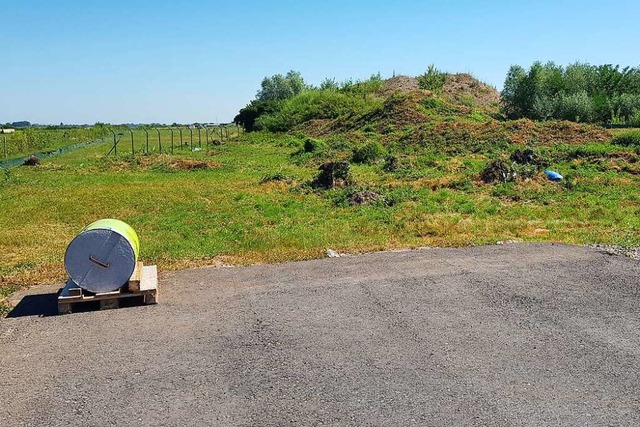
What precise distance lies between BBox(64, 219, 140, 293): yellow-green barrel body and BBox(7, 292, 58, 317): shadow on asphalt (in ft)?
2.09

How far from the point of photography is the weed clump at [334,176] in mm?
19703

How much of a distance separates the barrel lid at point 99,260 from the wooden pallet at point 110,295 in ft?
0.34

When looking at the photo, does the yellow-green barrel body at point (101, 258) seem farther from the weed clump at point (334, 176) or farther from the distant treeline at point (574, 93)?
the distant treeline at point (574, 93)

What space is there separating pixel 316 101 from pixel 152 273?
51911 mm

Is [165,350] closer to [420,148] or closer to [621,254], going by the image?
[621,254]

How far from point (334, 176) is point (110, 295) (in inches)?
509

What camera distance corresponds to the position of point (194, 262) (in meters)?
10.1

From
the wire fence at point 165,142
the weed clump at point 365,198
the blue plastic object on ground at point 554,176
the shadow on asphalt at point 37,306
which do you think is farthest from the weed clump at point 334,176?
the wire fence at point 165,142

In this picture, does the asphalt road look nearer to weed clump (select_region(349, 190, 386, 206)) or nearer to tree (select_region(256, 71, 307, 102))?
weed clump (select_region(349, 190, 386, 206))

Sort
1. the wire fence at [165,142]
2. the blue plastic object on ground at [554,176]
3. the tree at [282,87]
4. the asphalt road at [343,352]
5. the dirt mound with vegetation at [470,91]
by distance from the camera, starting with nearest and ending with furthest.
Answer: the asphalt road at [343,352], the blue plastic object on ground at [554,176], the wire fence at [165,142], the dirt mound with vegetation at [470,91], the tree at [282,87]

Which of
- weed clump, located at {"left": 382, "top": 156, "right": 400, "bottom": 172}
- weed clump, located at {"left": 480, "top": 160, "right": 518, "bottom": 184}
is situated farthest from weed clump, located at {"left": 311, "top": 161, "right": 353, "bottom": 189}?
weed clump, located at {"left": 480, "top": 160, "right": 518, "bottom": 184}

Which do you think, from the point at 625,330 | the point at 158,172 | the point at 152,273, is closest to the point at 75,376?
the point at 152,273

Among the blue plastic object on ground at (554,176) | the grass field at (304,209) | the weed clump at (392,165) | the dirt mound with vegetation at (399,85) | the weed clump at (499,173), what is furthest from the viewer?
the dirt mound with vegetation at (399,85)

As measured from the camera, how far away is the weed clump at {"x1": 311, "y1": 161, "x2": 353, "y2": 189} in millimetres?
19703
